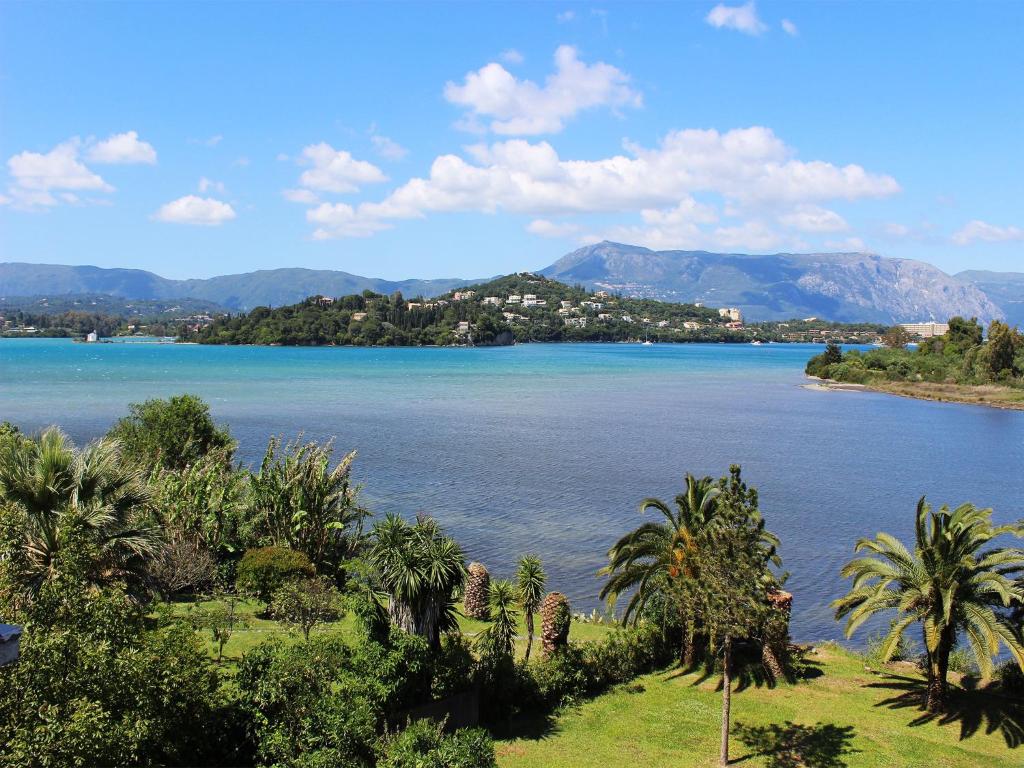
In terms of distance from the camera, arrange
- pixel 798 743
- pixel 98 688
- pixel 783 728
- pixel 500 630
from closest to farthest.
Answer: pixel 98 688
pixel 798 743
pixel 783 728
pixel 500 630

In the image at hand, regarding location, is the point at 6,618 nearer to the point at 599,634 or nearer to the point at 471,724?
the point at 471,724

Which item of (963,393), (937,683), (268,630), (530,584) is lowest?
(268,630)

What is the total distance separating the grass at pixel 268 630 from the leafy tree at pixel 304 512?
3550 mm

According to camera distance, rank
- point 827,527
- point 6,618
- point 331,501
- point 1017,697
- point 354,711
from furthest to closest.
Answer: point 827,527, point 331,501, point 1017,697, point 6,618, point 354,711

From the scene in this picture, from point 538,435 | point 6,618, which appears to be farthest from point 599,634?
point 538,435

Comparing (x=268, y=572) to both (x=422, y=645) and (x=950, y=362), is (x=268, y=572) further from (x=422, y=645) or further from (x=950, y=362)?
(x=950, y=362)

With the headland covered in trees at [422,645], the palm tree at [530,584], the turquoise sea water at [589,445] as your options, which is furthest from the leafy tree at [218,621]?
the turquoise sea water at [589,445]

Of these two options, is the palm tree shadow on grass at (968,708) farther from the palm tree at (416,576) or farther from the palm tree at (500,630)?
the palm tree at (416,576)

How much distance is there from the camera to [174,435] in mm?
35969

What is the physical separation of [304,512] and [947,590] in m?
18.0

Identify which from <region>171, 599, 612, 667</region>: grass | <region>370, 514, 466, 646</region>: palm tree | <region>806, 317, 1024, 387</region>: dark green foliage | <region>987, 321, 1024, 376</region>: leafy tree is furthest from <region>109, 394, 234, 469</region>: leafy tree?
<region>987, 321, 1024, 376</region>: leafy tree

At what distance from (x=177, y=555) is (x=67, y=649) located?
509 inches

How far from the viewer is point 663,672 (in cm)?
1959

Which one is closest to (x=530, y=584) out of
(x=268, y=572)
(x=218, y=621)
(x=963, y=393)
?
(x=218, y=621)
